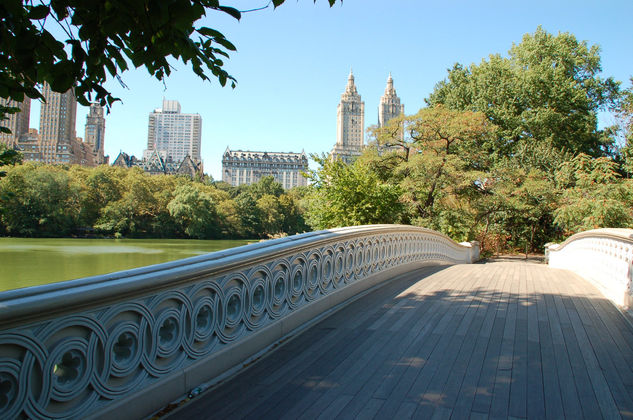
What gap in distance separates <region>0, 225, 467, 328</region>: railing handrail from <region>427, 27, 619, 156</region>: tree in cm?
2724

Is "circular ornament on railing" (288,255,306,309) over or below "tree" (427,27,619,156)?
below

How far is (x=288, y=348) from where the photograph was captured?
3732 mm

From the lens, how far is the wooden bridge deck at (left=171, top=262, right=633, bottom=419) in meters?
2.61

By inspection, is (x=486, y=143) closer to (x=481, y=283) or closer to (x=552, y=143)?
(x=552, y=143)

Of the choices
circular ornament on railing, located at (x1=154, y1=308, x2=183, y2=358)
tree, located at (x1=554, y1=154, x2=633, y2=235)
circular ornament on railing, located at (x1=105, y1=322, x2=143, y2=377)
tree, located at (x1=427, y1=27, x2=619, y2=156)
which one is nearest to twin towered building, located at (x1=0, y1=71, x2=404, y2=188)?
tree, located at (x1=427, y1=27, x2=619, y2=156)

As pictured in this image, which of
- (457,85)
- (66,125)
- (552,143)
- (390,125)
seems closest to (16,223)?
(390,125)

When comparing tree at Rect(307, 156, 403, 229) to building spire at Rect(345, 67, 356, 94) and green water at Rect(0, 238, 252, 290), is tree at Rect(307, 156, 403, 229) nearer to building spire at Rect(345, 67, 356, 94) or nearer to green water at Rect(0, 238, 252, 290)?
green water at Rect(0, 238, 252, 290)

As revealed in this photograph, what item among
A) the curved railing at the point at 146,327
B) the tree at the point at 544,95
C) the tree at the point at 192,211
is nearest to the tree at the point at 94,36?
the curved railing at the point at 146,327

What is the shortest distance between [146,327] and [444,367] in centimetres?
220

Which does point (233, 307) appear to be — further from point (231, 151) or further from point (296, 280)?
point (231, 151)

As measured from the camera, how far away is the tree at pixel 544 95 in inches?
1065

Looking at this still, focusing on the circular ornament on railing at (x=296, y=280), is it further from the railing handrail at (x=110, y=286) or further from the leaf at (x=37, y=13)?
the leaf at (x=37, y=13)

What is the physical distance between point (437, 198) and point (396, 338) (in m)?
17.7

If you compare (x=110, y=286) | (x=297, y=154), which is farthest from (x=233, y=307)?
(x=297, y=154)
